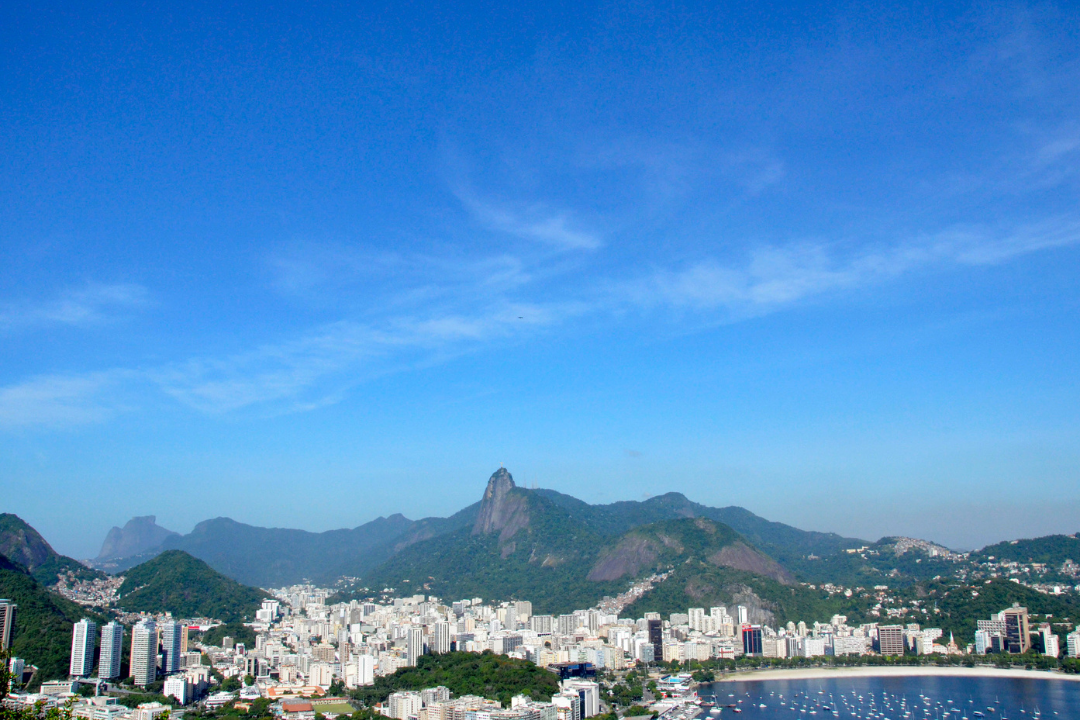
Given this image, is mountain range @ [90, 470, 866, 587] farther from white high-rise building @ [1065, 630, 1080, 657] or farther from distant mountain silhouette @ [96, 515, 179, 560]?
white high-rise building @ [1065, 630, 1080, 657]

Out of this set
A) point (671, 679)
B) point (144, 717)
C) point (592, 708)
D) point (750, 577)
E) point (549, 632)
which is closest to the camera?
point (144, 717)

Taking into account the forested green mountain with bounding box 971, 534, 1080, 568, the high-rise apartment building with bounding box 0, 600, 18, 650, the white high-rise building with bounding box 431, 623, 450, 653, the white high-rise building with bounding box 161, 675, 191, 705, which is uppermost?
the forested green mountain with bounding box 971, 534, 1080, 568

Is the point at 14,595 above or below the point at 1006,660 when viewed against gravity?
above

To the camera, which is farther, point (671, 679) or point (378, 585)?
point (378, 585)

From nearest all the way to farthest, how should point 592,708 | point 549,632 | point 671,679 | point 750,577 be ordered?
point 592,708, point 671,679, point 549,632, point 750,577

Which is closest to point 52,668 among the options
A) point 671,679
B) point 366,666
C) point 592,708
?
point 366,666

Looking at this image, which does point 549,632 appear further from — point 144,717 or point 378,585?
point 378,585

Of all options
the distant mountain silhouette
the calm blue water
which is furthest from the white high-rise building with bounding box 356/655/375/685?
the distant mountain silhouette
